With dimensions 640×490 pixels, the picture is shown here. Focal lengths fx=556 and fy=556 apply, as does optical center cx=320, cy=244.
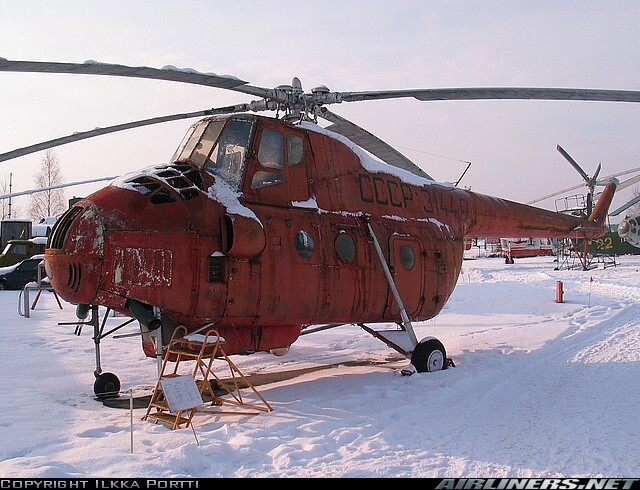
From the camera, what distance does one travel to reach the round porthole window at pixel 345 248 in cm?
818

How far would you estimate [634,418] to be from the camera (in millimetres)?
6254

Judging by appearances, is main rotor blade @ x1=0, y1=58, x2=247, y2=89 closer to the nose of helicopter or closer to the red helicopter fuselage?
the red helicopter fuselage

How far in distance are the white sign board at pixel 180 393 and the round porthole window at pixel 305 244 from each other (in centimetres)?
251

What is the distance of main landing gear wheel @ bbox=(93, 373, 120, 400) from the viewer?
737 cm

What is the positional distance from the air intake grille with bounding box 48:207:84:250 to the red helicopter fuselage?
0.05ft

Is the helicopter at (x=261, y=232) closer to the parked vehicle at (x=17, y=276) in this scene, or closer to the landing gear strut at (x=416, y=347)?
the landing gear strut at (x=416, y=347)

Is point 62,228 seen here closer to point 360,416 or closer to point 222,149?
point 222,149

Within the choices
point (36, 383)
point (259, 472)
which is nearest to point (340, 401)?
point (259, 472)

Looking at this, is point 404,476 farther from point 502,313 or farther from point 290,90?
point 502,313

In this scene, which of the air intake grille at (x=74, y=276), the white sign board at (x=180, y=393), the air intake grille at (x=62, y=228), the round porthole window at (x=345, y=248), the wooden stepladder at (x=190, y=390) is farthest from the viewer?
the round porthole window at (x=345, y=248)

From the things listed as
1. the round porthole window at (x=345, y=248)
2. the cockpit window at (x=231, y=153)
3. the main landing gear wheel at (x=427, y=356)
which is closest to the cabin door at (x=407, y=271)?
the main landing gear wheel at (x=427, y=356)

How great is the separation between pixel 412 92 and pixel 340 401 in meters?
4.57

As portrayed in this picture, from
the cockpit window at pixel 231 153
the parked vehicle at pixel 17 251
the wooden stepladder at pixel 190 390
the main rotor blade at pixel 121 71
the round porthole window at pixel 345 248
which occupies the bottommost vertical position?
the wooden stepladder at pixel 190 390

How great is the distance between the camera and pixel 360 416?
6.34 meters
